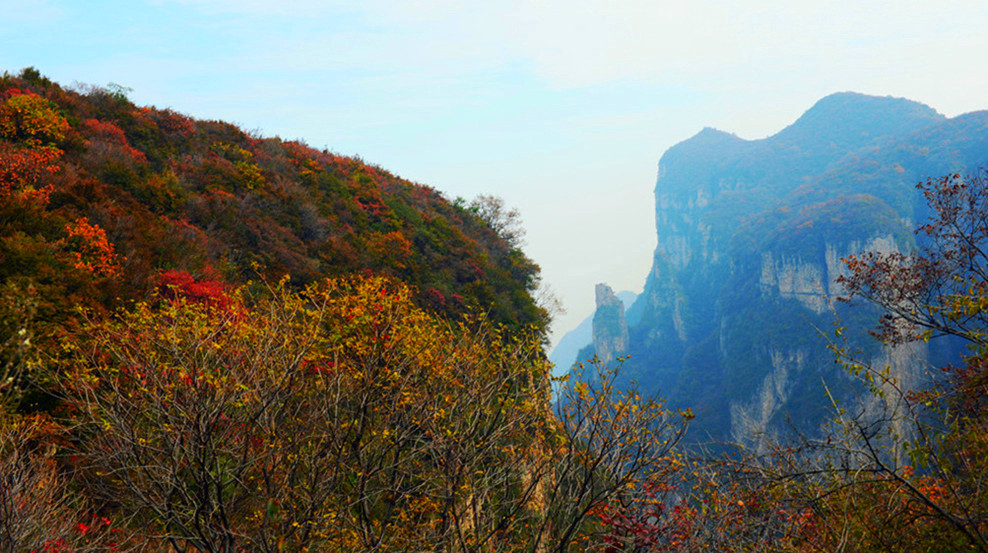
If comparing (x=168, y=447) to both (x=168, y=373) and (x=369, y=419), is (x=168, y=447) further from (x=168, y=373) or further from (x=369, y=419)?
(x=369, y=419)

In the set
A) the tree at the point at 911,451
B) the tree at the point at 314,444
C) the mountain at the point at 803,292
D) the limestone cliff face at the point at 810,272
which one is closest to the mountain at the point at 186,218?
the tree at the point at 314,444

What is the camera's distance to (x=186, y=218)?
21922 mm

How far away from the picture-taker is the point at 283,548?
7957 millimetres

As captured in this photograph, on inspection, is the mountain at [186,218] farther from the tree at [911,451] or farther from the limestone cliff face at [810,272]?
the limestone cliff face at [810,272]

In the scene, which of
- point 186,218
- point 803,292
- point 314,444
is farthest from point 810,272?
point 314,444

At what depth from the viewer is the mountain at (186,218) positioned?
13.7m

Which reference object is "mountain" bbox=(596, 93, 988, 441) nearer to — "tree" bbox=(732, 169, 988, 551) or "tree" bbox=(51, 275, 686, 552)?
"tree" bbox=(732, 169, 988, 551)

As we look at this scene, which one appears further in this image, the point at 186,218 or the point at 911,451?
the point at 186,218

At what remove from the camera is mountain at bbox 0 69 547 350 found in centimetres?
1366

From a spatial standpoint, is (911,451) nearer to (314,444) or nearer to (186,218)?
(314,444)

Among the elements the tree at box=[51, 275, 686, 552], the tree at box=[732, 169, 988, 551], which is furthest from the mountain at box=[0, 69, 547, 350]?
the tree at box=[732, 169, 988, 551]

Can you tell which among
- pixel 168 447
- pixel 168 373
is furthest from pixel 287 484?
pixel 168 373

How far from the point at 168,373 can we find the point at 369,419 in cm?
430

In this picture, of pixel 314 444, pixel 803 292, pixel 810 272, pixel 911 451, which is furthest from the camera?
pixel 803 292
